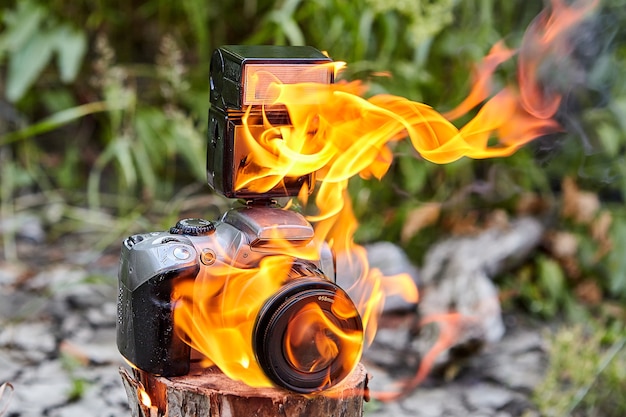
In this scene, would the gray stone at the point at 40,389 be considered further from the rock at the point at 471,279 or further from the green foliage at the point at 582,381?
Answer: the green foliage at the point at 582,381

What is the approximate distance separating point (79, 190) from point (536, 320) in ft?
6.70

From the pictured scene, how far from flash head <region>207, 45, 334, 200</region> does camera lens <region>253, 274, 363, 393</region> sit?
228 mm

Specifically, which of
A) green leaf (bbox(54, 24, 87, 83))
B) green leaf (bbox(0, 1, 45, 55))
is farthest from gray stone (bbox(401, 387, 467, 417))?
green leaf (bbox(0, 1, 45, 55))

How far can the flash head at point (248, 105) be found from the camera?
1737 mm

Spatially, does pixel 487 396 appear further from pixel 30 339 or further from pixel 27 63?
pixel 27 63

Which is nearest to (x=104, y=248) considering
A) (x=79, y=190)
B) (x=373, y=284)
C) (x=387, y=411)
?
(x=79, y=190)

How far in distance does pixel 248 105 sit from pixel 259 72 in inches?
2.5

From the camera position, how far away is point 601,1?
353 cm

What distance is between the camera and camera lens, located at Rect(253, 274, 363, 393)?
1669mm

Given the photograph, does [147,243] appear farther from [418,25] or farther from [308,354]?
[418,25]

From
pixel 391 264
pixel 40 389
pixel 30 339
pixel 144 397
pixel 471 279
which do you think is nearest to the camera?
pixel 144 397

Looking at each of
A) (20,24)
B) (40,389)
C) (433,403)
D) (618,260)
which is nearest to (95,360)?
(40,389)

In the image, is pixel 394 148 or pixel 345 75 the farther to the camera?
pixel 394 148

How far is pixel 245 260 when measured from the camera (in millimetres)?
1746
